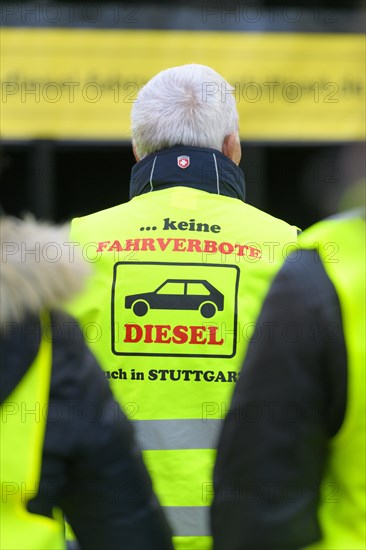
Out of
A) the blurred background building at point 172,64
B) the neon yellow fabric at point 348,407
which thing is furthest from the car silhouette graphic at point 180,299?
the blurred background building at point 172,64

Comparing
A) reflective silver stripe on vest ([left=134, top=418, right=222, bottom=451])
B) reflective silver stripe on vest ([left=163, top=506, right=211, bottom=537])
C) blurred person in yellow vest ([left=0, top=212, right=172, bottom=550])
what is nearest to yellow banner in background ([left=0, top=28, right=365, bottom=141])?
reflective silver stripe on vest ([left=134, top=418, right=222, bottom=451])

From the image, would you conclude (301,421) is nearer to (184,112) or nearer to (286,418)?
(286,418)

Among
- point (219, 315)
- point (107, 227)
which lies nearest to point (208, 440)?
point (219, 315)

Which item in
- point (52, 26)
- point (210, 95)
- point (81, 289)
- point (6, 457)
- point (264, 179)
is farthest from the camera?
point (264, 179)

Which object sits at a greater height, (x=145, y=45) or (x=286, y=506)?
(x=145, y=45)

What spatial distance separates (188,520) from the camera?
2.41m

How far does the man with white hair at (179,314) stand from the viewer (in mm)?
2455

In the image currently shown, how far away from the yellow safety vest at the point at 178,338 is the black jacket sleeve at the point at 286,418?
2.93ft

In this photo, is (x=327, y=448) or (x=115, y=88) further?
(x=115, y=88)

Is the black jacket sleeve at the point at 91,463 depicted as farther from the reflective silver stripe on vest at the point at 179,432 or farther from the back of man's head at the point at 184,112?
the back of man's head at the point at 184,112

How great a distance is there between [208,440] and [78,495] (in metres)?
0.79

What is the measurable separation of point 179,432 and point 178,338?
0.74 feet

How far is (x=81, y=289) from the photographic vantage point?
1.74 metres

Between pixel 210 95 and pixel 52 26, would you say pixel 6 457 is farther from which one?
pixel 52 26
